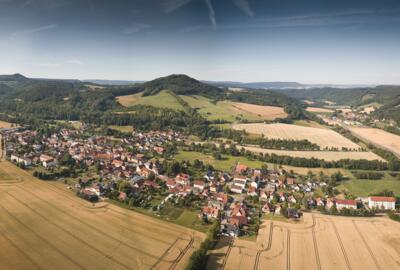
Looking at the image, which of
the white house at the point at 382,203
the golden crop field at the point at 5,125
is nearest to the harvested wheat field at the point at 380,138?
the white house at the point at 382,203

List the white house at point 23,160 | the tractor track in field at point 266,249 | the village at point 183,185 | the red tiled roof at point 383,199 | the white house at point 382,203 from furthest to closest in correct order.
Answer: the white house at point 23,160 < the red tiled roof at point 383,199 < the white house at point 382,203 < the village at point 183,185 < the tractor track in field at point 266,249

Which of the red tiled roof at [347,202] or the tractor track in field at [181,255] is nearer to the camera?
the tractor track in field at [181,255]

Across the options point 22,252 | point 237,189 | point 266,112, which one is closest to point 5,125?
point 22,252

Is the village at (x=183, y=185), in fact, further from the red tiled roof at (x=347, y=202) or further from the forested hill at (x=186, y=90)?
the forested hill at (x=186, y=90)

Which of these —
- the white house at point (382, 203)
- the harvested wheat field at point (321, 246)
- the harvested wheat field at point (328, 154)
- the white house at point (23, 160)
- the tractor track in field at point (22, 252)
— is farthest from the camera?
the harvested wheat field at point (328, 154)

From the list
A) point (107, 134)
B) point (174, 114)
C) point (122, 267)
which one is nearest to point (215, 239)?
point (122, 267)

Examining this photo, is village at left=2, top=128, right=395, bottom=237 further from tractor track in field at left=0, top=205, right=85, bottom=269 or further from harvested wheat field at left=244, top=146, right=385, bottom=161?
harvested wheat field at left=244, top=146, right=385, bottom=161

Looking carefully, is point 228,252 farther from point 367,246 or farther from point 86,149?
point 86,149
